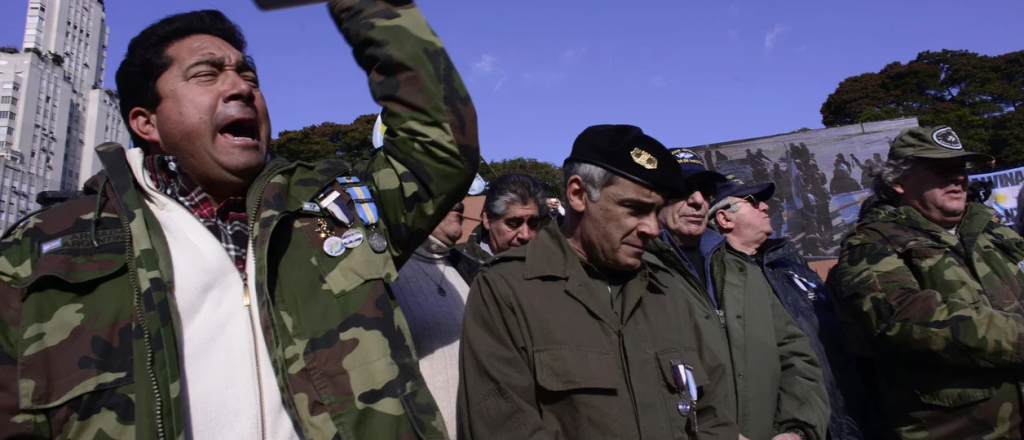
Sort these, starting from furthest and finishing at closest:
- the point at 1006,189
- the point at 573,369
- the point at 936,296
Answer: the point at 1006,189 < the point at 936,296 < the point at 573,369

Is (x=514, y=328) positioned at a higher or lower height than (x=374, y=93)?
lower

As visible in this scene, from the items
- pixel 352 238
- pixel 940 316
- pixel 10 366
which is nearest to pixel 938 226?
pixel 940 316

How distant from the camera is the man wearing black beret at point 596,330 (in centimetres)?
204

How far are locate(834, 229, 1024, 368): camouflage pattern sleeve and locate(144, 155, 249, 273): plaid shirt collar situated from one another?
2873 mm

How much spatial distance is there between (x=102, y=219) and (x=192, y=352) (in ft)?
1.24

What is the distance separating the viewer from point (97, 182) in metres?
1.63

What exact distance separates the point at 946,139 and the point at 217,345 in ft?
12.1

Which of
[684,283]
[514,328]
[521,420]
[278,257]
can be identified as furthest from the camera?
[684,283]

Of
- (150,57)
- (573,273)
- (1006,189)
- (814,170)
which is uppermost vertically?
(814,170)

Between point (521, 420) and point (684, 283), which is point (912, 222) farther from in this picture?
point (521, 420)

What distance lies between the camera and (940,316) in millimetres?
2965

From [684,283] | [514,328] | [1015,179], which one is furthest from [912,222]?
[1015,179]

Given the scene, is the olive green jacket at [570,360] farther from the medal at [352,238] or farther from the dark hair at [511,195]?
the dark hair at [511,195]

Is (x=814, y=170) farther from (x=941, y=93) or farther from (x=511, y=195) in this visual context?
(x=941, y=93)
